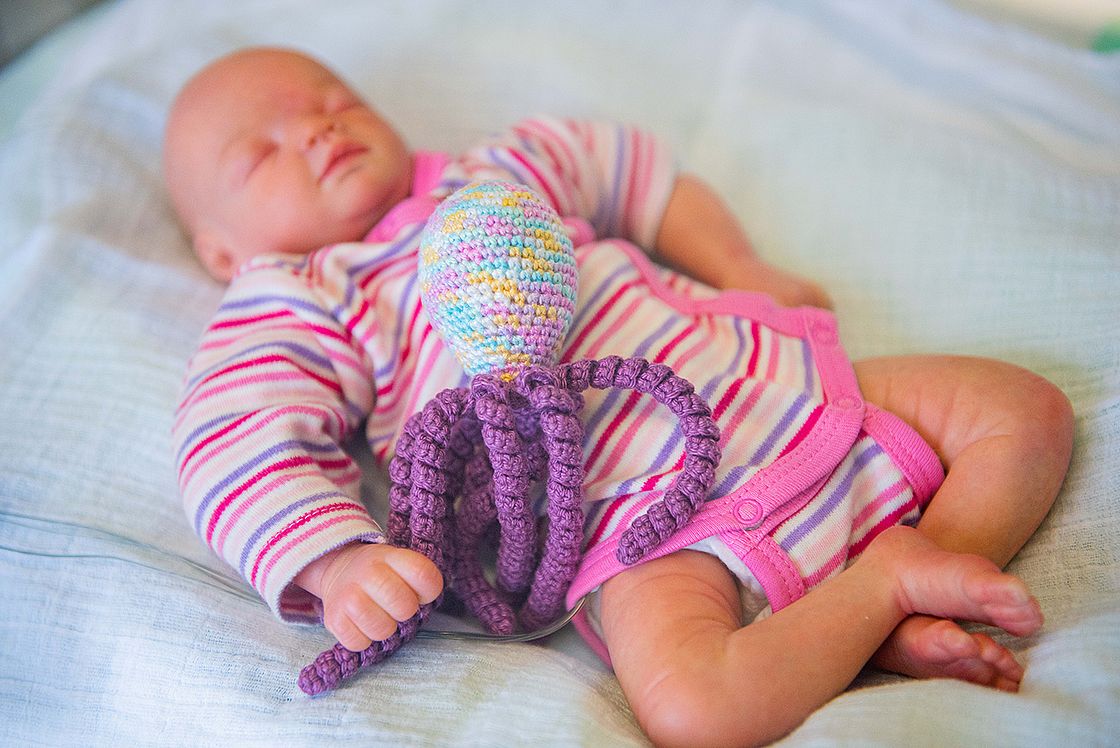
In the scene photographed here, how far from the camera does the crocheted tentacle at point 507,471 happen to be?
2.65 feet

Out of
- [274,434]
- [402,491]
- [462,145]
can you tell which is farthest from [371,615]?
[462,145]

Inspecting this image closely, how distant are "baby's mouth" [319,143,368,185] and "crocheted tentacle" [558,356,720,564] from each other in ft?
1.44

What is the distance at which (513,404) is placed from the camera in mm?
844

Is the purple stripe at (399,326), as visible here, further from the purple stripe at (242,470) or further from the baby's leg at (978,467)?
the baby's leg at (978,467)

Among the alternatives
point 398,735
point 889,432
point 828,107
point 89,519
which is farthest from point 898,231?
point 89,519

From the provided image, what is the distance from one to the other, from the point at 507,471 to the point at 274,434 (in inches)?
10.1

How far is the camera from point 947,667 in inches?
30.2

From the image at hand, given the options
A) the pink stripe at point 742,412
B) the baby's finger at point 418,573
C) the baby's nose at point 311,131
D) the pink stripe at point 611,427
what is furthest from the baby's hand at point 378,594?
the baby's nose at point 311,131

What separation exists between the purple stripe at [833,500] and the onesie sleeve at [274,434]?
378 mm

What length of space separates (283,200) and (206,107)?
0.59 ft

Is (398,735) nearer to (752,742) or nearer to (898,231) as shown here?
(752,742)

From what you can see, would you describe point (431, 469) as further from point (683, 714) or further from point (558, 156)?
Answer: point (558, 156)

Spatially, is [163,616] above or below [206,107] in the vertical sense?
below

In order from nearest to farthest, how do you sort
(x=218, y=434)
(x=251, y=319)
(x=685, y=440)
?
(x=685, y=440) < (x=218, y=434) < (x=251, y=319)
